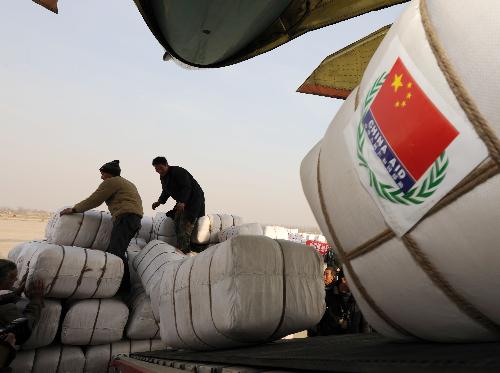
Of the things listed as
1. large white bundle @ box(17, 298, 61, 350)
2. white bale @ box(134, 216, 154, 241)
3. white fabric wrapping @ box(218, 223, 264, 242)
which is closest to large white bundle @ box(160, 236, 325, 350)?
large white bundle @ box(17, 298, 61, 350)

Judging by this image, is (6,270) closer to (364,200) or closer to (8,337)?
(8,337)

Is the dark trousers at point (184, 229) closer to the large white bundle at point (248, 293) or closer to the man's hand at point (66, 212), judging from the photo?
the man's hand at point (66, 212)

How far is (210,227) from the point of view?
4.53 m

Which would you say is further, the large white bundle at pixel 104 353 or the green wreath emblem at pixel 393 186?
the large white bundle at pixel 104 353

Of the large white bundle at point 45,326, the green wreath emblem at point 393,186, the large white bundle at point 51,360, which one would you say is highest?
the green wreath emblem at point 393,186

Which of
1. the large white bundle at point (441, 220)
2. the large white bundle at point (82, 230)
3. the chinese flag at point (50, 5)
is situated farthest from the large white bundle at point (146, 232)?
the large white bundle at point (441, 220)

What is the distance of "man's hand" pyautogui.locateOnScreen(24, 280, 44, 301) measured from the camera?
2.79 meters

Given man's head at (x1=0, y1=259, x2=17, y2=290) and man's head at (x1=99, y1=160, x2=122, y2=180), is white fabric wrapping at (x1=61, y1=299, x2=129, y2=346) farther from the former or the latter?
Answer: man's head at (x1=99, y1=160, x2=122, y2=180)

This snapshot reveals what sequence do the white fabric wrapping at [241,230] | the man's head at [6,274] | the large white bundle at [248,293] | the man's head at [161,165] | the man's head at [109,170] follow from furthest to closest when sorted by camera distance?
the man's head at [161,165], the white fabric wrapping at [241,230], the man's head at [109,170], the man's head at [6,274], the large white bundle at [248,293]

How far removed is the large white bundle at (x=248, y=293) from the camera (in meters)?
1.39

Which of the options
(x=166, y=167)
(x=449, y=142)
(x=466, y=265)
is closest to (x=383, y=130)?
(x=449, y=142)

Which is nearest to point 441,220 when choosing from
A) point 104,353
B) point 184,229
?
point 104,353

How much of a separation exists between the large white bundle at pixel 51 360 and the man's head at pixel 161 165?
204 cm

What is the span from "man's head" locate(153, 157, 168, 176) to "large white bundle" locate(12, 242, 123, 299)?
1449 millimetres
